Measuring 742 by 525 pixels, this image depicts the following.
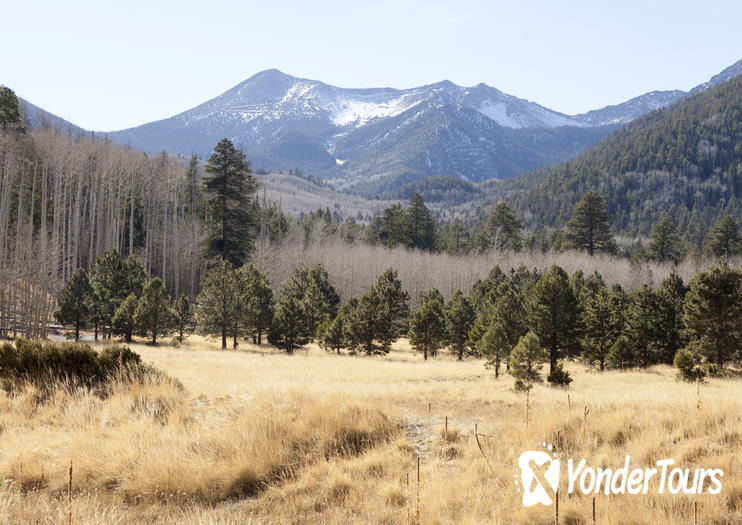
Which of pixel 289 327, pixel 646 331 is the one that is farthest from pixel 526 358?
pixel 289 327

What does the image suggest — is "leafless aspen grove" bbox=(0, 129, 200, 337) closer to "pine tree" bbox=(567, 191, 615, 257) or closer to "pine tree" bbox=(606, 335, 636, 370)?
"pine tree" bbox=(606, 335, 636, 370)

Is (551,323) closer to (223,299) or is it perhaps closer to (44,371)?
(223,299)

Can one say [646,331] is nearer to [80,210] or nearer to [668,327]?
[668,327]

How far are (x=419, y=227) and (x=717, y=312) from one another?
72606 millimetres

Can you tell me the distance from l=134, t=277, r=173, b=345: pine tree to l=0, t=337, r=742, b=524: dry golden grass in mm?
28187

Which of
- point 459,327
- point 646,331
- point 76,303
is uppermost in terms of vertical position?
point 76,303

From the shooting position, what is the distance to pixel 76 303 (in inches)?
1414

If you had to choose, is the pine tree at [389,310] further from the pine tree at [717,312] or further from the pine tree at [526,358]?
the pine tree at [717,312]

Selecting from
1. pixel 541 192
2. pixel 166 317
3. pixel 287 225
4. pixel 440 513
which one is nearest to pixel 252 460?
→ pixel 440 513

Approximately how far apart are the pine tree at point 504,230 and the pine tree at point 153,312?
6763 centimetres

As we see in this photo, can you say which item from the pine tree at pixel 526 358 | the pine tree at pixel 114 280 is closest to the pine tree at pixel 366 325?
the pine tree at pixel 526 358

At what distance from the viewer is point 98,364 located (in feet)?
34.8

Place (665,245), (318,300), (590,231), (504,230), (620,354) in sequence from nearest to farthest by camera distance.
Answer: (620,354) < (318,300) < (665,245) < (590,231) < (504,230)

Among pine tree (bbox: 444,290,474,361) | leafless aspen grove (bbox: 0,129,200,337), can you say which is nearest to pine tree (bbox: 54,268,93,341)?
leafless aspen grove (bbox: 0,129,200,337)
